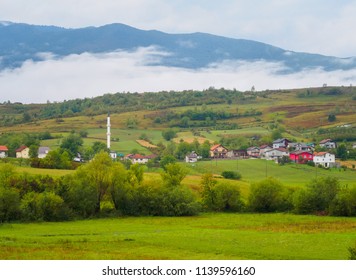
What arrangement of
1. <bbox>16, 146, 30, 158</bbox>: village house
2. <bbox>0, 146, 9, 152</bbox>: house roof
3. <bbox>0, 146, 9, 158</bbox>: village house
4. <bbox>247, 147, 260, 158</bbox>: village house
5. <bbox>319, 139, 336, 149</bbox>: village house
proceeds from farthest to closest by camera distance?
<bbox>319, 139, 336, 149</bbox>: village house
<bbox>247, 147, 260, 158</bbox>: village house
<bbox>0, 146, 9, 152</bbox>: house roof
<bbox>16, 146, 30, 158</bbox>: village house
<bbox>0, 146, 9, 158</bbox>: village house

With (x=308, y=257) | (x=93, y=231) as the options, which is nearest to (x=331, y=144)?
(x=93, y=231)

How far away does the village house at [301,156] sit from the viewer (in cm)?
13223

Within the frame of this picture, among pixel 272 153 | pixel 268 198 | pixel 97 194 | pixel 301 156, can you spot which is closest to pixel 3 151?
pixel 272 153

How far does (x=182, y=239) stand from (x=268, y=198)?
32418 millimetres

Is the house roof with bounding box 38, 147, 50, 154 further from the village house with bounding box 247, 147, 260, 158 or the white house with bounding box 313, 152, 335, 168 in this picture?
the white house with bounding box 313, 152, 335, 168

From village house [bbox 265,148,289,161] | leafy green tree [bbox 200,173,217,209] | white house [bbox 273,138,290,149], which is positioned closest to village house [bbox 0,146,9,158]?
village house [bbox 265,148,289,161]

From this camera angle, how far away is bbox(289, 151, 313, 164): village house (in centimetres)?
13223

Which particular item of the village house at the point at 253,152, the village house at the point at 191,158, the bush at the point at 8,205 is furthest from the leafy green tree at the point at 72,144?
the bush at the point at 8,205

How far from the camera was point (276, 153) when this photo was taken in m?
146

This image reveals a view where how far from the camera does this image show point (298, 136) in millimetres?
179000

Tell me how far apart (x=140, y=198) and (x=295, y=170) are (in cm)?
5186

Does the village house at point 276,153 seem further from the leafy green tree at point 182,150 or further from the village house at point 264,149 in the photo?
the leafy green tree at point 182,150

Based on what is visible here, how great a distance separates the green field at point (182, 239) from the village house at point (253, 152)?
8097 cm

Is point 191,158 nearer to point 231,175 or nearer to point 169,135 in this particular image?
point 231,175
